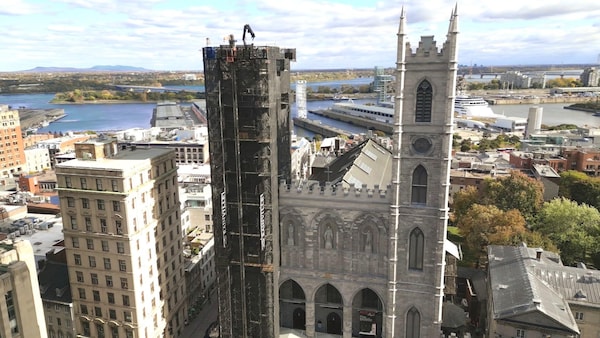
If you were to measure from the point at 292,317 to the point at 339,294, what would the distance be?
6.10 metres

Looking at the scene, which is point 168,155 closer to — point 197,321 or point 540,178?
point 197,321

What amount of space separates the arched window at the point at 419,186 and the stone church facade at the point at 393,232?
0.09 m

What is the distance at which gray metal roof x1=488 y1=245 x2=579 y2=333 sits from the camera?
3703 centimetres

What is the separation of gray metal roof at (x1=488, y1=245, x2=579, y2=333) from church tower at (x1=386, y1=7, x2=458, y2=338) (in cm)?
674

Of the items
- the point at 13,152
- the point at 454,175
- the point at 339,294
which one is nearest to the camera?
the point at 339,294

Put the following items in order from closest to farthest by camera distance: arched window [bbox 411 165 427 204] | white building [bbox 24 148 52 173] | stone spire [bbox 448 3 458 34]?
1. stone spire [bbox 448 3 458 34]
2. arched window [bbox 411 165 427 204]
3. white building [bbox 24 148 52 173]

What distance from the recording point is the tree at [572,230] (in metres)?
57.8

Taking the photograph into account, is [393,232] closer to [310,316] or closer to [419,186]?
[419,186]

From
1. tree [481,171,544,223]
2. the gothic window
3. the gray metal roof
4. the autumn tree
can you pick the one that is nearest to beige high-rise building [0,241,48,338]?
the gothic window

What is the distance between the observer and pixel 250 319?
41.9m

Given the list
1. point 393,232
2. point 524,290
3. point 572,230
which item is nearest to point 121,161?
point 393,232

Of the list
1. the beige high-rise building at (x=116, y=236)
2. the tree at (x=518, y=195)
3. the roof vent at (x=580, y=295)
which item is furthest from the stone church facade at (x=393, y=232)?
the tree at (x=518, y=195)

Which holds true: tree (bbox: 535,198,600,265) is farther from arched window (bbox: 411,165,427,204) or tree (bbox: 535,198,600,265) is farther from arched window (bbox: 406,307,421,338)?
arched window (bbox: 411,165,427,204)

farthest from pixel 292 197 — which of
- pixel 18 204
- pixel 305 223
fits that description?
pixel 18 204
